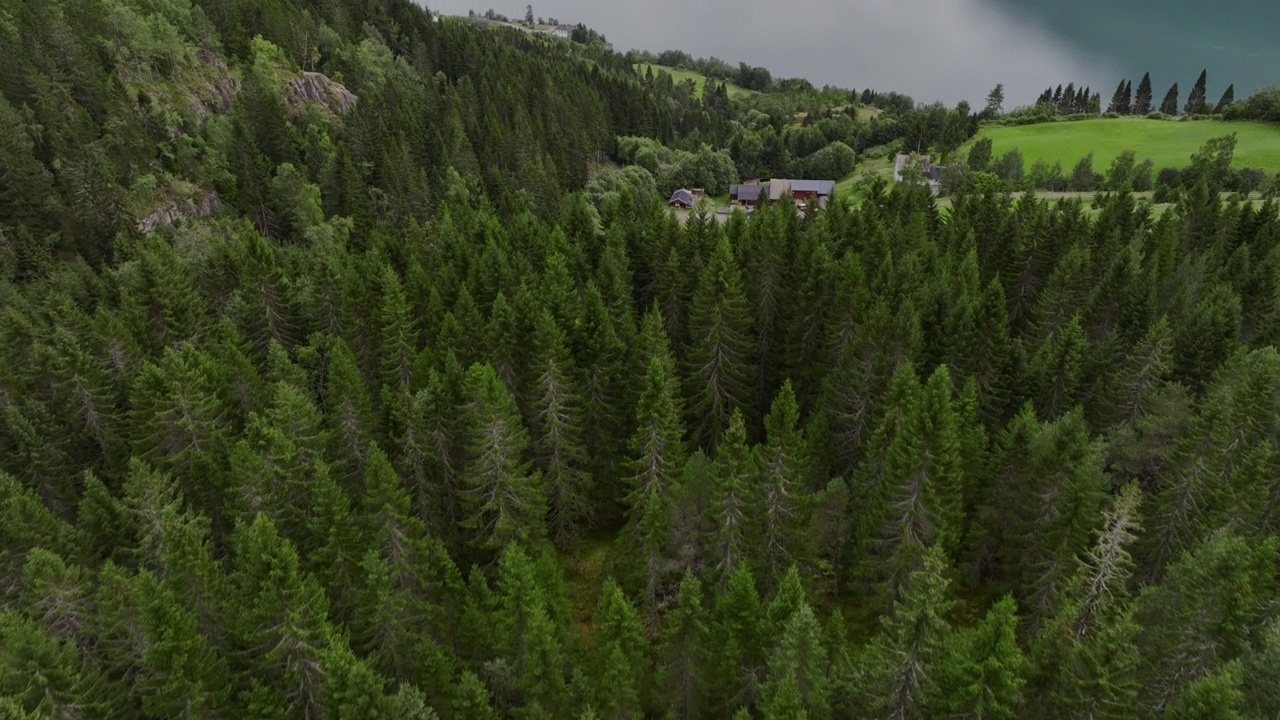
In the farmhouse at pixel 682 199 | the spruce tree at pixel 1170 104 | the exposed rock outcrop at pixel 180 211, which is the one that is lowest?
the exposed rock outcrop at pixel 180 211

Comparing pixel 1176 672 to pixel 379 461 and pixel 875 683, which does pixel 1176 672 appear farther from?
pixel 379 461

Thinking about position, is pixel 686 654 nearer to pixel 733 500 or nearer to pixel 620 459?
pixel 733 500

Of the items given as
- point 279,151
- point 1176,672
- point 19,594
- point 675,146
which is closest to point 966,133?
point 675,146

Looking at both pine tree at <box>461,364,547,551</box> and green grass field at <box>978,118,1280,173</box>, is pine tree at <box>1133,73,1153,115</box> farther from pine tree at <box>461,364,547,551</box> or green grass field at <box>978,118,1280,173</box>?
pine tree at <box>461,364,547,551</box>

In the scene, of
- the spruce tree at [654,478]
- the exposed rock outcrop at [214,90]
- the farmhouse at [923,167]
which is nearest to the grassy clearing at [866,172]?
the farmhouse at [923,167]

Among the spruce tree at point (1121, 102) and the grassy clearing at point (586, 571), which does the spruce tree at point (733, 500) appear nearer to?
the grassy clearing at point (586, 571)

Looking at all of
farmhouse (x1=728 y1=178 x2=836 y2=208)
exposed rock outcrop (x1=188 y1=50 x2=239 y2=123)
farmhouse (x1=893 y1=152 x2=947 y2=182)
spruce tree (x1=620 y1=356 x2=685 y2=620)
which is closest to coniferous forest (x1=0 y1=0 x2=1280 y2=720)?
spruce tree (x1=620 y1=356 x2=685 y2=620)
